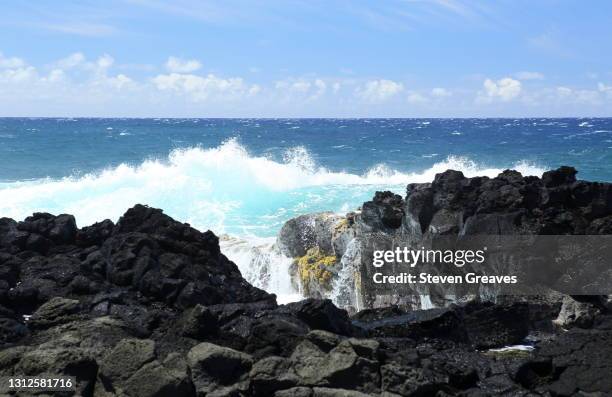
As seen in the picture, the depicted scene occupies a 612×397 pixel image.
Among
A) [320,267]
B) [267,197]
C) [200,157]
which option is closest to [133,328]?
[320,267]

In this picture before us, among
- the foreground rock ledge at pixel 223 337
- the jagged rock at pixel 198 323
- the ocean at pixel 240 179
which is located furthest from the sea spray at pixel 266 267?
the jagged rock at pixel 198 323

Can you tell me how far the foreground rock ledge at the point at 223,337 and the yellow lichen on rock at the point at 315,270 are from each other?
3.74m

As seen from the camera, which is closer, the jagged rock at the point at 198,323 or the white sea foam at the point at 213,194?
the jagged rock at the point at 198,323

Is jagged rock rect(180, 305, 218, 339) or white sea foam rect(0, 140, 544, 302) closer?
jagged rock rect(180, 305, 218, 339)

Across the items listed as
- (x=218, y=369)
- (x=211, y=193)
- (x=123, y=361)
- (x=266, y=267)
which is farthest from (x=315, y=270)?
(x=211, y=193)

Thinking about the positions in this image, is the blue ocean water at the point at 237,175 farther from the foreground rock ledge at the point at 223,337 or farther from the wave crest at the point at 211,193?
the foreground rock ledge at the point at 223,337

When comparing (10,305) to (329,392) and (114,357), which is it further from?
(329,392)

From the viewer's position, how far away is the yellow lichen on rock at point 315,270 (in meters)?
14.4

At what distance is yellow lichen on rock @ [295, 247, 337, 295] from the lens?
1436 cm

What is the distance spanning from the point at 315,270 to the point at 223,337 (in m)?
7.33

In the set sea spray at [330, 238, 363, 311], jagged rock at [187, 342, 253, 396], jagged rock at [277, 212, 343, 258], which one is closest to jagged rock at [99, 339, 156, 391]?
jagged rock at [187, 342, 253, 396]

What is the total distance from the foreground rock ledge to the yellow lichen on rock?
12.3 feet

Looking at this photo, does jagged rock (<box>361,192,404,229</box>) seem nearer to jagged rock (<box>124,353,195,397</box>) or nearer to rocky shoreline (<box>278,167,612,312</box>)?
rocky shoreline (<box>278,167,612,312</box>)

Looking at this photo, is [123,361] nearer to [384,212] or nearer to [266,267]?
[384,212]
